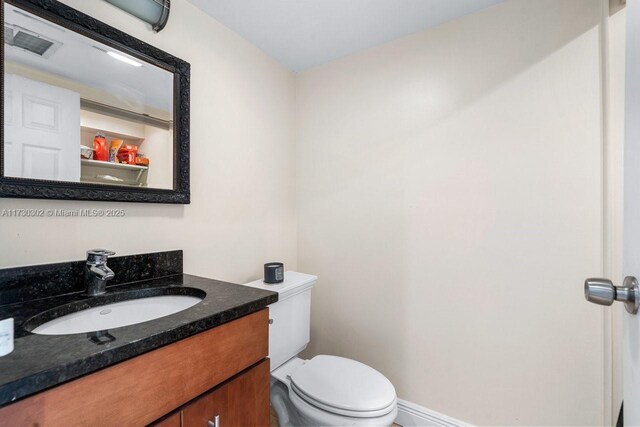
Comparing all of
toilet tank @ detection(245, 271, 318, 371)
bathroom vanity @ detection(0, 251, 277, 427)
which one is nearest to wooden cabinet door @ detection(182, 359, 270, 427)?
bathroom vanity @ detection(0, 251, 277, 427)

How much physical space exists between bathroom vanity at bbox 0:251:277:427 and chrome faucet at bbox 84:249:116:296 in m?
0.03

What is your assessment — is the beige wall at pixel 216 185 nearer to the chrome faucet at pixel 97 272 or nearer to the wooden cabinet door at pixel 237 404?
the chrome faucet at pixel 97 272

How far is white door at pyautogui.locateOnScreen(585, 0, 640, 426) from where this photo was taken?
482mm

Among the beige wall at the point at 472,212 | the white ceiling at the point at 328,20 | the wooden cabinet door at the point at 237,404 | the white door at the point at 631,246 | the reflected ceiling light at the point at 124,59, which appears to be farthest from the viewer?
the white ceiling at the point at 328,20

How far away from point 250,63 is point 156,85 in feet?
2.02

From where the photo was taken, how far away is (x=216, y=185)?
1446 millimetres

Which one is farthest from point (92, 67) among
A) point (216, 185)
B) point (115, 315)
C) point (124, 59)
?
point (115, 315)

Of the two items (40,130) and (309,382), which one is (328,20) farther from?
(309,382)

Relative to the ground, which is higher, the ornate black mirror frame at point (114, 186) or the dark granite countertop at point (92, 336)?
the ornate black mirror frame at point (114, 186)

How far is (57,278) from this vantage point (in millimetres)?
916

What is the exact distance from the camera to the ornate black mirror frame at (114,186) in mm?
874

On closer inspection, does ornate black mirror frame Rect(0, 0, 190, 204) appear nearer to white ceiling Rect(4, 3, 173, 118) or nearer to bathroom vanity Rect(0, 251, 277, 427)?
white ceiling Rect(4, 3, 173, 118)

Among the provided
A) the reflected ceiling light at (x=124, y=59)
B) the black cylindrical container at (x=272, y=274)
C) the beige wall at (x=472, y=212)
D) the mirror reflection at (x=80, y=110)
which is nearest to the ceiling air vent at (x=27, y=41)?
the mirror reflection at (x=80, y=110)

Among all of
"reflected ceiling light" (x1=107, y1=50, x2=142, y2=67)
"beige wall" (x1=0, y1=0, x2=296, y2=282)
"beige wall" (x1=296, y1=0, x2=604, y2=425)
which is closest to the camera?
"beige wall" (x1=0, y1=0, x2=296, y2=282)
